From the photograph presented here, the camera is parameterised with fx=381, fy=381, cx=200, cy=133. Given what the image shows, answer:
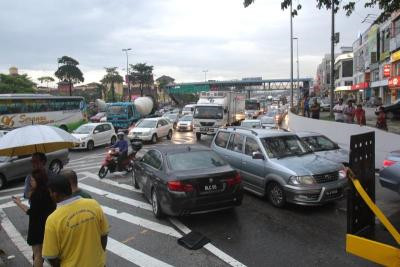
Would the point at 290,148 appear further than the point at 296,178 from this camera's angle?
Yes

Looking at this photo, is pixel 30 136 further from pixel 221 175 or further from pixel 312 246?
pixel 312 246

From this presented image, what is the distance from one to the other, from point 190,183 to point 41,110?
2324 cm

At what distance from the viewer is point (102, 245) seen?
368 centimetres

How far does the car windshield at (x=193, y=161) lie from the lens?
26.2 feet

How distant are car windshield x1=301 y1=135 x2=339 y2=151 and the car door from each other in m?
3.22

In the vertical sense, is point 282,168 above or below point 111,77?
below

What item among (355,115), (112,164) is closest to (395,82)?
(355,115)

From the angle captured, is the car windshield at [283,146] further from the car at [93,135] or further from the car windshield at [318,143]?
the car at [93,135]

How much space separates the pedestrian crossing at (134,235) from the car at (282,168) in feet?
7.77

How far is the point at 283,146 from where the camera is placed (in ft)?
31.1

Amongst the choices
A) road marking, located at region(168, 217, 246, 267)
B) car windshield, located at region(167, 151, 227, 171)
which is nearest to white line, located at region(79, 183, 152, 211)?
car windshield, located at region(167, 151, 227, 171)

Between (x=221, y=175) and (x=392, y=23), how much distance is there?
144 ft

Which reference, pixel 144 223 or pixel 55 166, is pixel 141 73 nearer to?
pixel 55 166

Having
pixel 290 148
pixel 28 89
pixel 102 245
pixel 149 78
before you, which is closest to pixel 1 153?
pixel 102 245
